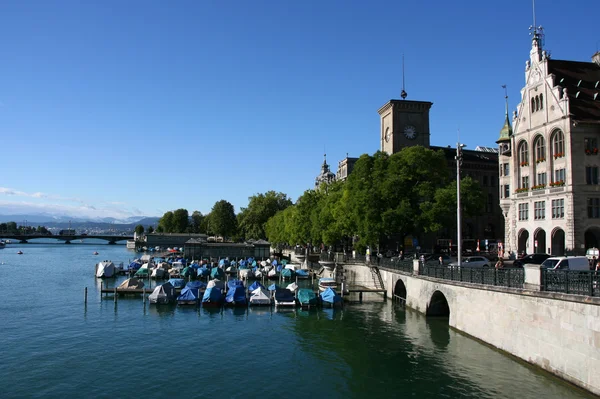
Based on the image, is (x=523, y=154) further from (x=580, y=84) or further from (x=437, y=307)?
(x=437, y=307)

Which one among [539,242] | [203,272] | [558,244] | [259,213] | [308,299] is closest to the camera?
[308,299]

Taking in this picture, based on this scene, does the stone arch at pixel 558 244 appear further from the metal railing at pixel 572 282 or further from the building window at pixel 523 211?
the metal railing at pixel 572 282

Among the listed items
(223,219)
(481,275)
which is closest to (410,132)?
(481,275)

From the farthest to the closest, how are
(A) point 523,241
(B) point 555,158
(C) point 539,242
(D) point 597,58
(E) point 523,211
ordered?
(A) point 523,241 < (D) point 597,58 < (E) point 523,211 < (C) point 539,242 < (B) point 555,158

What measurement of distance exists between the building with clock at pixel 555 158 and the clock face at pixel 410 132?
25.8m

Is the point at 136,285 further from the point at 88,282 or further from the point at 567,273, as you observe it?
the point at 567,273

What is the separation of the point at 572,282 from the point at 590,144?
1388 inches

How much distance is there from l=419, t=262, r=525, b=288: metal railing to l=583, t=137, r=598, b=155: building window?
958 inches

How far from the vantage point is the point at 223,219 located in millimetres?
187000

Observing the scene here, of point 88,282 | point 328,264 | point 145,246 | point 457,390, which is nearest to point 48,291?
point 88,282

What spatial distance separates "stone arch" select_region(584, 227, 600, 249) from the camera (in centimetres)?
5331

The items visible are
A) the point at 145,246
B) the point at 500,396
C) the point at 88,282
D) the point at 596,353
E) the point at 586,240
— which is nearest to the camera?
the point at 596,353

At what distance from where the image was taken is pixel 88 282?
A: 76500mm

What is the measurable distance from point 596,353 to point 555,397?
306cm
